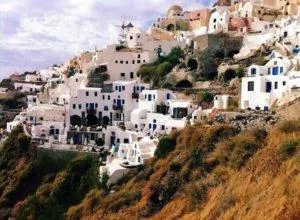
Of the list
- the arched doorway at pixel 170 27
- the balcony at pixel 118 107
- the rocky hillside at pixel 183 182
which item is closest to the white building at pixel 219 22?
the arched doorway at pixel 170 27

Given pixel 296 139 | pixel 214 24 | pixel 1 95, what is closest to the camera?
pixel 296 139

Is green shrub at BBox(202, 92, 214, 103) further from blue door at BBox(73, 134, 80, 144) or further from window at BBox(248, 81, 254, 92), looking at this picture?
blue door at BBox(73, 134, 80, 144)

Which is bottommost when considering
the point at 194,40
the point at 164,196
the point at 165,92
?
the point at 164,196

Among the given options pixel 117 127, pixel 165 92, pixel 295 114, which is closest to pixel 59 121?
pixel 117 127

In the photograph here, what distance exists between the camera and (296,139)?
71.4ft

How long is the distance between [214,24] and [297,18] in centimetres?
1086

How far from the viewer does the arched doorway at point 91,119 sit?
44344mm

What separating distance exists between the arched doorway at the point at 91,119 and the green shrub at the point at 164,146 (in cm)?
1357

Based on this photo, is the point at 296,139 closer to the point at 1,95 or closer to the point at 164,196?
the point at 164,196

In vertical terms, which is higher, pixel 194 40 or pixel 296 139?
pixel 194 40

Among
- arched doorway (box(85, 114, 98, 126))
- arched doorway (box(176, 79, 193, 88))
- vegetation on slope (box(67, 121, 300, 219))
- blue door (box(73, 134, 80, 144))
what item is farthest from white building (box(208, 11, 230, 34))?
Answer: vegetation on slope (box(67, 121, 300, 219))

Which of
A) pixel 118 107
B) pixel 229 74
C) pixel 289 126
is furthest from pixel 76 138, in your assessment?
pixel 289 126

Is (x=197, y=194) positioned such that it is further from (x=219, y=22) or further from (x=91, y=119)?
(x=219, y=22)

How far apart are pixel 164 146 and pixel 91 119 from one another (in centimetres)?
1406
